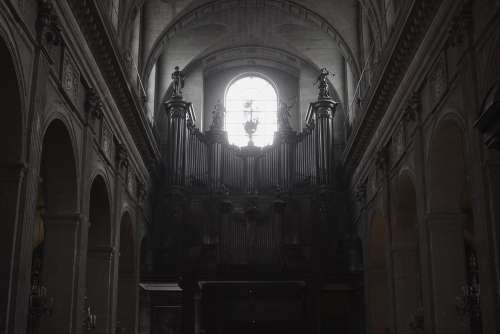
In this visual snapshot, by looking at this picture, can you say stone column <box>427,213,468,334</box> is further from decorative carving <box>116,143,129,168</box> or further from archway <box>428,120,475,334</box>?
decorative carving <box>116,143,129,168</box>

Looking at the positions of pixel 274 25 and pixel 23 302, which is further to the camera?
pixel 274 25

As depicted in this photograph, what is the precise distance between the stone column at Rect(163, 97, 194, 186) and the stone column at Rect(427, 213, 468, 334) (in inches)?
452

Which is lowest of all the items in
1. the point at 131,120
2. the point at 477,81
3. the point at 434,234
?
the point at 434,234

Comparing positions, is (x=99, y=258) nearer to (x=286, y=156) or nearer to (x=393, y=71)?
(x=393, y=71)

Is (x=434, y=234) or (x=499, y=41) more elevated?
(x=499, y=41)

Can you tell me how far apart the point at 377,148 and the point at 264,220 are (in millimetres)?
5950

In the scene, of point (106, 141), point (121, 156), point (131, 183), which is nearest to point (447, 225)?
point (106, 141)

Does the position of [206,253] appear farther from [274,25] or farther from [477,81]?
[477,81]

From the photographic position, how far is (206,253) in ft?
75.3

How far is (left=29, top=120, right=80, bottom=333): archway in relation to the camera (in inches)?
526

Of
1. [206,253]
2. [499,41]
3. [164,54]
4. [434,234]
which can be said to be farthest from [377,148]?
[164,54]

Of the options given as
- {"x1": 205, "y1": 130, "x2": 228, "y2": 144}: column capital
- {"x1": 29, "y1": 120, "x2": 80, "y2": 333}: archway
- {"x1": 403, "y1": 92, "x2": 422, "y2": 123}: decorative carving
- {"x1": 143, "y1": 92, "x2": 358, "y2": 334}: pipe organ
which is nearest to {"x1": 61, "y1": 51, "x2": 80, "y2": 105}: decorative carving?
{"x1": 29, "y1": 120, "x2": 80, "y2": 333}: archway

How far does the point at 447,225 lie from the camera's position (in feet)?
45.3

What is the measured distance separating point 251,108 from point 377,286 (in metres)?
9.35
